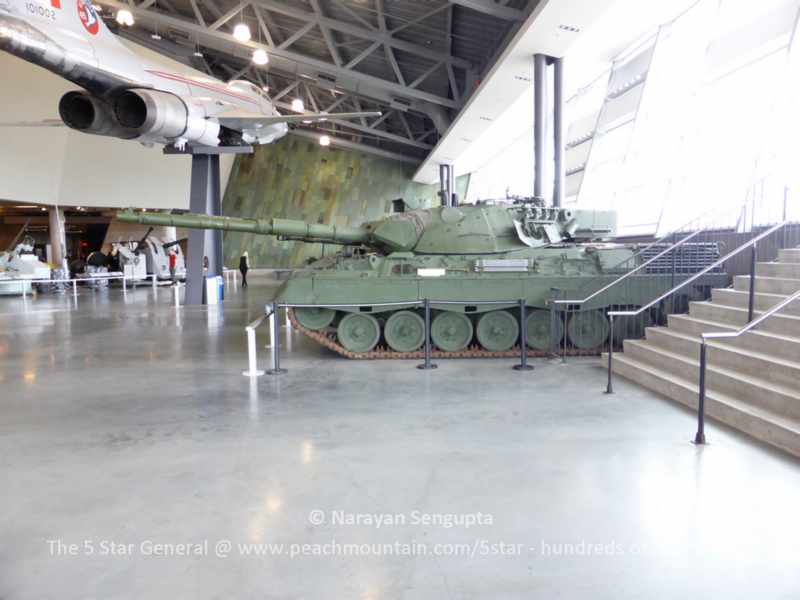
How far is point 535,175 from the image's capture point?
51.1ft

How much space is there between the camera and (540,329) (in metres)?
11.1

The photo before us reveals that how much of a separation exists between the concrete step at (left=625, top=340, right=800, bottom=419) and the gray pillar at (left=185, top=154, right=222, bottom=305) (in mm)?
14928

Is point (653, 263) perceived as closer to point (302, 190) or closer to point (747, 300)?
point (747, 300)

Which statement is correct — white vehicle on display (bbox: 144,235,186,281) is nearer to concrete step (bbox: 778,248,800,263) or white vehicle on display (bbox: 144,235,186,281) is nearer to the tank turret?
the tank turret

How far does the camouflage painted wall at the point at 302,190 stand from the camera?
38469 millimetres

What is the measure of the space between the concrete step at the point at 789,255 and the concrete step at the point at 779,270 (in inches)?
10.0

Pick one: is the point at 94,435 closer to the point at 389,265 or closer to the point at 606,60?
the point at 389,265

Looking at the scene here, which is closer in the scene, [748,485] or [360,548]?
[360,548]

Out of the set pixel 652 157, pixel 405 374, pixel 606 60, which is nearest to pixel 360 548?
pixel 405 374

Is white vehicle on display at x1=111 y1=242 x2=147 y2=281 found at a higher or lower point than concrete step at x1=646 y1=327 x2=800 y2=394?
higher

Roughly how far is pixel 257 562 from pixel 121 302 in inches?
831

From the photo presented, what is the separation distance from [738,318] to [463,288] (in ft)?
13.9

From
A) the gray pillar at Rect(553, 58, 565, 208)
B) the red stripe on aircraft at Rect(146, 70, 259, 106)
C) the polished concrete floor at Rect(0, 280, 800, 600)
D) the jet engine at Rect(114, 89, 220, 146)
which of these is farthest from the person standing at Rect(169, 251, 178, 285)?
the polished concrete floor at Rect(0, 280, 800, 600)

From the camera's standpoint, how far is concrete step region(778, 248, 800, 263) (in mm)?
9164
